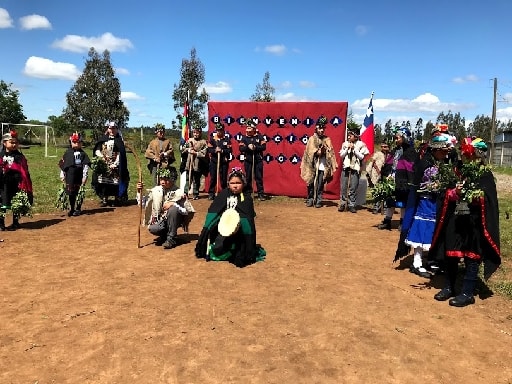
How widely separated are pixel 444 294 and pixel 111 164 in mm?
8237

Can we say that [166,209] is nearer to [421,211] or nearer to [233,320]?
[233,320]

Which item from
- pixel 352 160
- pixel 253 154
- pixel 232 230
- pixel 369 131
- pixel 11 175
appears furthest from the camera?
pixel 253 154

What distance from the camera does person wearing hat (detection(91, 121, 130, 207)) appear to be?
10.9 metres

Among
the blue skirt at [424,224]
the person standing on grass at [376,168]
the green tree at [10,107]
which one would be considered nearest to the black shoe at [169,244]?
the blue skirt at [424,224]

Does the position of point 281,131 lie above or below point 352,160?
above

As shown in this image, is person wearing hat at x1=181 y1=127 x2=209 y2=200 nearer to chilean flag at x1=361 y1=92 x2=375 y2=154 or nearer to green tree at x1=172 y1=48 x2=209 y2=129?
chilean flag at x1=361 y1=92 x2=375 y2=154

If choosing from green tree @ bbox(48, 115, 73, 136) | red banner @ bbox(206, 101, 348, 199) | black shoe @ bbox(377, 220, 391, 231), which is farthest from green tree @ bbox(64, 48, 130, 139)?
black shoe @ bbox(377, 220, 391, 231)

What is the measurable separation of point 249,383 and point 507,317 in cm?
325

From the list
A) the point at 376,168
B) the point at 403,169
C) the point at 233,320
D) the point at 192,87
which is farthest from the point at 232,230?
the point at 192,87

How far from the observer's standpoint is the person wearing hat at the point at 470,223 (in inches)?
200

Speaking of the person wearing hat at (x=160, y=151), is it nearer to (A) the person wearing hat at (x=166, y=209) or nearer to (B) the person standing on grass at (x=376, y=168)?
(A) the person wearing hat at (x=166, y=209)

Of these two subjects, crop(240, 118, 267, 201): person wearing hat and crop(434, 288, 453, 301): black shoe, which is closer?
crop(434, 288, 453, 301): black shoe

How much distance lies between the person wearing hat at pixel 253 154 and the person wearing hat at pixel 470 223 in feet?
24.3

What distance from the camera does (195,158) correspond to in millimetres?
12656
